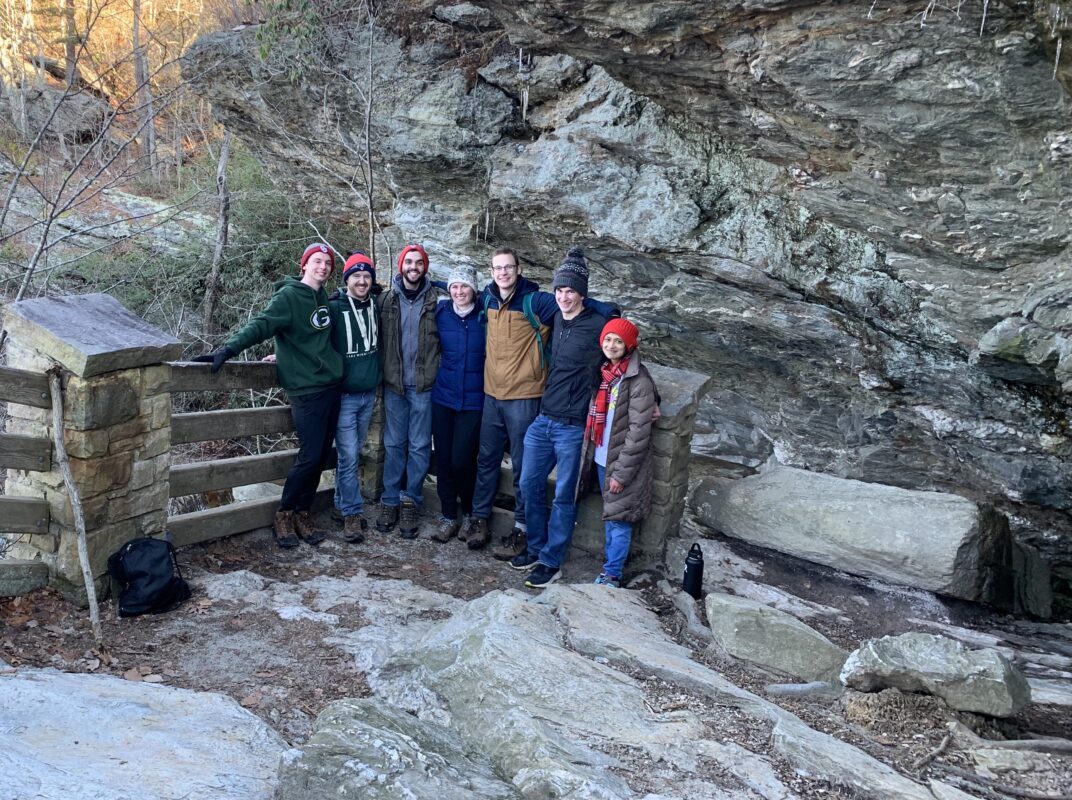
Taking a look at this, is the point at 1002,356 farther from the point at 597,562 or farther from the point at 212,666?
the point at 212,666

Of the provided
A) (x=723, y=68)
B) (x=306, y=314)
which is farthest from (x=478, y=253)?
(x=306, y=314)

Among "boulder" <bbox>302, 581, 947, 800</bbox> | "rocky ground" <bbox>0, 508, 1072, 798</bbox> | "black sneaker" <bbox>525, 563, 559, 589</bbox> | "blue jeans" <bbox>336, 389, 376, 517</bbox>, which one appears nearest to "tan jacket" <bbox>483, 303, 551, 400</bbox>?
"blue jeans" <bbox>336, 389, 376, 517</bbox>

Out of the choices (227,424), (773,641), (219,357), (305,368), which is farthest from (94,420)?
(773,641)

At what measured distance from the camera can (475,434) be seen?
20.8ft

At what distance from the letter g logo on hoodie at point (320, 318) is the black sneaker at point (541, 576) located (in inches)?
96.2

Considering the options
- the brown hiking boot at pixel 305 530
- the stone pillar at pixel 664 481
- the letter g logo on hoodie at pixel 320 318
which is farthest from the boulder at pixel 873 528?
the letter g logo on hoodie at pixel 320 318

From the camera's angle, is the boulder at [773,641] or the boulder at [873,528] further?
the boulder at [873,528]

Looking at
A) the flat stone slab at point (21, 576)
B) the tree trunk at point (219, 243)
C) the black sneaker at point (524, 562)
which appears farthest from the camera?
the tree trunk at point (219, 243)

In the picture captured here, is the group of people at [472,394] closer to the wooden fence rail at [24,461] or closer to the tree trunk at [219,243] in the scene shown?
the wooden fence rail at [24,461]

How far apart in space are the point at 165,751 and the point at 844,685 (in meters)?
3.23

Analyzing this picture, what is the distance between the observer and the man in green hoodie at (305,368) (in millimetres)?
5582

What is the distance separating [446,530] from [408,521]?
327mm

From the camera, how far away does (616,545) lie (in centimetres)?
585

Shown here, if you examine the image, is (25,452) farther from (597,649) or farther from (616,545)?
(616,545)
